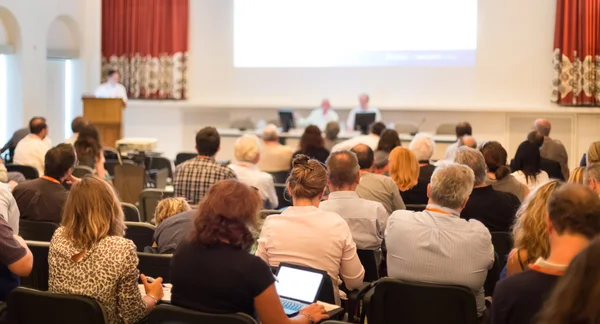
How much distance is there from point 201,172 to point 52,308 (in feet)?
9.55

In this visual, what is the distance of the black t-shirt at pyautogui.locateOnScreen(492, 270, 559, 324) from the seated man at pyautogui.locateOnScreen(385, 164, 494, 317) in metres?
0.82

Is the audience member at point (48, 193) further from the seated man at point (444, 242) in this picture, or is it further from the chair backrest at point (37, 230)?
the seated man at point (444, 242)

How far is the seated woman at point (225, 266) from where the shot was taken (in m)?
2.73

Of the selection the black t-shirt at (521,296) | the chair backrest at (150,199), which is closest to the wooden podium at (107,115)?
the chair backrest at (150,199)

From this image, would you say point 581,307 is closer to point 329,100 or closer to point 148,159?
point 148,159

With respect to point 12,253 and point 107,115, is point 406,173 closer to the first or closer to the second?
point 12,253

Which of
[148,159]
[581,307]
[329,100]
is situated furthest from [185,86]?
[581,307]

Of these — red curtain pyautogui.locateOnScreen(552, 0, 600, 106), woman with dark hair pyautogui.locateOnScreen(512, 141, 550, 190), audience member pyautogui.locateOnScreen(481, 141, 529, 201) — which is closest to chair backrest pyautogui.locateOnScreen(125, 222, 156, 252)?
audience member pyautogui.locateOnScreen(481, 141, 529, 201)

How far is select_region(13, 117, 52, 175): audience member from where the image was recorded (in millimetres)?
7516

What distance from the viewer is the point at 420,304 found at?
127 inches

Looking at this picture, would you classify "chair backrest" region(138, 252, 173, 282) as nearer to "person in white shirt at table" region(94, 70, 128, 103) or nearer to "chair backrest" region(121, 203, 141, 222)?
"chair backrest" region(121, 203, 141, 222)

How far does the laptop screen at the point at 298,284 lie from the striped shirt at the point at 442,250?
0.43 meters

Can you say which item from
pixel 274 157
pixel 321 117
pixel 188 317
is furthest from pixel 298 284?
pixel 321 117

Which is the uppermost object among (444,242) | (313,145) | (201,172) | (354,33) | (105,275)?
(354,33)
